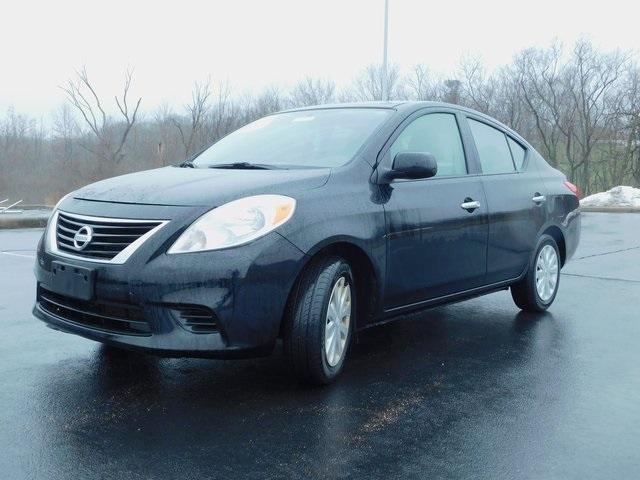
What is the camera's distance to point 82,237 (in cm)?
376

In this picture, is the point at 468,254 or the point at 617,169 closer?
the point at 468,254

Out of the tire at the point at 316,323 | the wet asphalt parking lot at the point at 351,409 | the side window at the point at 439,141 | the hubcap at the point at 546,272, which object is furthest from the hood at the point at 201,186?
the hubcap at the point at 546,272

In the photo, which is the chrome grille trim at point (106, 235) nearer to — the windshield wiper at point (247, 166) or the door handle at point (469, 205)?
the windshield wiper at point (247, 166)

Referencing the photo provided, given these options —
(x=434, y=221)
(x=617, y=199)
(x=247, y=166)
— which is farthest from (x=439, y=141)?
(x=617, y=199)

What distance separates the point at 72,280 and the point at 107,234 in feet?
0.99

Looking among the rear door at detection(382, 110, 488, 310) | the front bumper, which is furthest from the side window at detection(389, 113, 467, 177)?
the front bumper

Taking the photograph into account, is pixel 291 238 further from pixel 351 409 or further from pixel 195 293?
pixel 351 409

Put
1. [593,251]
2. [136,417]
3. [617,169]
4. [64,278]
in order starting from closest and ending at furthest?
[136,417], [64,278], [593,251], [617,169]

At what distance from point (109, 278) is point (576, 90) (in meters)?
46.6

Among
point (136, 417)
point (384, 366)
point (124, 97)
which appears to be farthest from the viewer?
point (124, 97)

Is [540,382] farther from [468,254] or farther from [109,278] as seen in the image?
[109,278]

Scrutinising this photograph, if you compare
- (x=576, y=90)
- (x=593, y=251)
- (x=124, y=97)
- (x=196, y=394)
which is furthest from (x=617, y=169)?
(x=196, y=394)

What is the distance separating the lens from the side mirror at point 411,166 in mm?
4375

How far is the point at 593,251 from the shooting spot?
10859 mm
